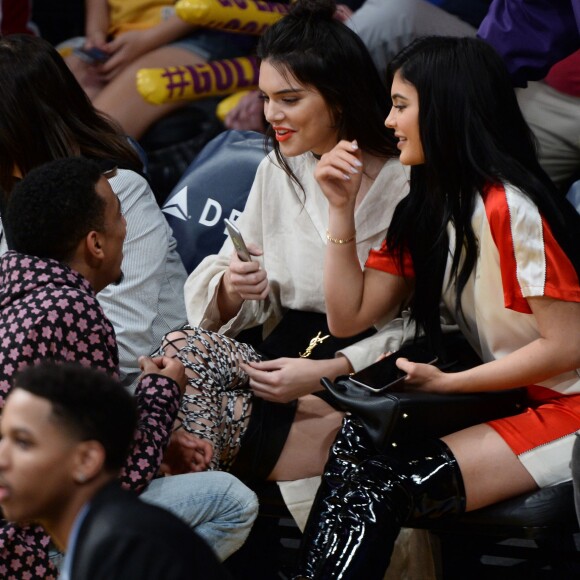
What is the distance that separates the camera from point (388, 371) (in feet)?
8.48

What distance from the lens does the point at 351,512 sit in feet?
7.75

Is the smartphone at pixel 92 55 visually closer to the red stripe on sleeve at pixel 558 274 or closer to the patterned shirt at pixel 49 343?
the patterned shirt at pixel 49 343

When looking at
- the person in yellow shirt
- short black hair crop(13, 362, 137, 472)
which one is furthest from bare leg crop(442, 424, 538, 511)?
the person in yellow shirt

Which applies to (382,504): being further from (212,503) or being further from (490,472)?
(212,503)

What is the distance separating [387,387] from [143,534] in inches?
42.8

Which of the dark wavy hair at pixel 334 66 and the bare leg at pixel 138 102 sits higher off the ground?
the dark wavy hair at pixel 334 66

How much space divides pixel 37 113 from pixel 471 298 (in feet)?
4.50

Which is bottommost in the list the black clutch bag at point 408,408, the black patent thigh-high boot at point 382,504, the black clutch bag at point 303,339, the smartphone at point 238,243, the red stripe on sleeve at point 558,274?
the black clutch bag at point 303,339

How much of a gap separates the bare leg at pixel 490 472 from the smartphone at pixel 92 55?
2.69 metres

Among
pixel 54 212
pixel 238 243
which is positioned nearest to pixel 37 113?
pixel 238 243

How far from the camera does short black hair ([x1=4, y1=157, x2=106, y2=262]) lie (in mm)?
2408

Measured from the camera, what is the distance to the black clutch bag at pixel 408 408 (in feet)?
8.00

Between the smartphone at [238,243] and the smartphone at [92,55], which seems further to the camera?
the smartphone at [92,55]

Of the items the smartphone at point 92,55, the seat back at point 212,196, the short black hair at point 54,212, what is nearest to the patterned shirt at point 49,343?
the short black hair at point 54,212
